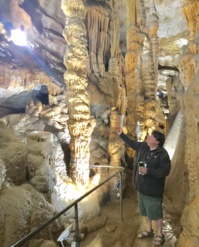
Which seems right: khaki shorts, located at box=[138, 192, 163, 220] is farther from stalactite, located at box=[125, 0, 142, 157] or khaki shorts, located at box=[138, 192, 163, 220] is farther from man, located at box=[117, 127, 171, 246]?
stalactite, located at box=[125, 0, 142, 157]

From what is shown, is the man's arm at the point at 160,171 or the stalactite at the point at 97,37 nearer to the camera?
the man's arm at the point at 160,171

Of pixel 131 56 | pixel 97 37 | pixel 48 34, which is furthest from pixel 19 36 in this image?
pixel 131 56

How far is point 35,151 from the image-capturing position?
5059 millimetres

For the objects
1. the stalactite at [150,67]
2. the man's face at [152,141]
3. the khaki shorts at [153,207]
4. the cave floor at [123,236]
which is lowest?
the cave floor at [123,236]

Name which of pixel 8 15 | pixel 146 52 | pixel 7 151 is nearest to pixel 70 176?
pixel 7 151

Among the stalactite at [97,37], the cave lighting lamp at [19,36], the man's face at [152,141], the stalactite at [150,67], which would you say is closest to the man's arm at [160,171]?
the man's face at [152,141]

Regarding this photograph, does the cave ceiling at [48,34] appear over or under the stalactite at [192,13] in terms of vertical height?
over

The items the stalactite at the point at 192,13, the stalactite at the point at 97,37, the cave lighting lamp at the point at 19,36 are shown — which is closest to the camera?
the stalactite at the point at 192,13

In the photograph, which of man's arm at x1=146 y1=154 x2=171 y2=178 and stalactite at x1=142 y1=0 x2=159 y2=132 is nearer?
man's arm at x1=146 y1=154 x2=171 y2=178

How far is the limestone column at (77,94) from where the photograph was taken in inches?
251

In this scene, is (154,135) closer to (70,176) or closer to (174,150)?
(70,176)

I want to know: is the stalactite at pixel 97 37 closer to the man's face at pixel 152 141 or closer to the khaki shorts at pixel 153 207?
the man's face at pixel 152 141

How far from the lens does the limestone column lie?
6.36 m

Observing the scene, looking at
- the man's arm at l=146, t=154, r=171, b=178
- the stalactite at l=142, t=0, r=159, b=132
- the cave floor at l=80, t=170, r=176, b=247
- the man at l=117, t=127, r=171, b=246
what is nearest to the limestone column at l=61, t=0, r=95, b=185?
the cave floor at l=80, t=170, r=176, b=247
